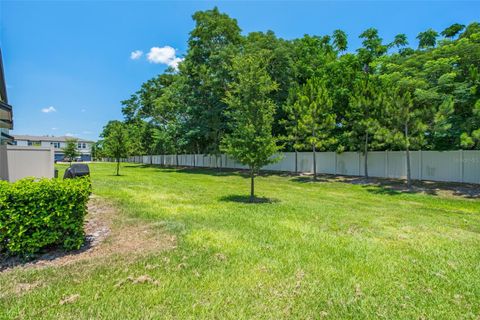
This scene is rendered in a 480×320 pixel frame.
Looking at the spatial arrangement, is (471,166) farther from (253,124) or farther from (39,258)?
(39,258)

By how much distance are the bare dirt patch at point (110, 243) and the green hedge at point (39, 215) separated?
0.17 m

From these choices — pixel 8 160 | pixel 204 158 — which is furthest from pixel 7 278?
pixel 204 158

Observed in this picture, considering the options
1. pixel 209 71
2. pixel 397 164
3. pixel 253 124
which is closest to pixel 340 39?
pixel 209 71

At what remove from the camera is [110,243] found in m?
5.07

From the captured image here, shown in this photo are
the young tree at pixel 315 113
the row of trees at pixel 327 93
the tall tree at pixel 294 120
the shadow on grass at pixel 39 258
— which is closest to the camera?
the shadow on grass at pixel 39 258

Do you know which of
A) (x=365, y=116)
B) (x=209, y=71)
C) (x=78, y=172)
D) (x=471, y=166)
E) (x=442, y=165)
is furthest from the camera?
(x=209, y=71)

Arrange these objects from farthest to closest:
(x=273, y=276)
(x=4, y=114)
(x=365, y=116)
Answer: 1. (x=365, y=116)
2. (x=4, y=114)
3. (x=273, y=276)

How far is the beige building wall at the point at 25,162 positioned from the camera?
793 cm

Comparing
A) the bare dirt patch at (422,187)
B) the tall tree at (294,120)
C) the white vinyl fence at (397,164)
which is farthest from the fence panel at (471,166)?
the tall tree at (294,120)

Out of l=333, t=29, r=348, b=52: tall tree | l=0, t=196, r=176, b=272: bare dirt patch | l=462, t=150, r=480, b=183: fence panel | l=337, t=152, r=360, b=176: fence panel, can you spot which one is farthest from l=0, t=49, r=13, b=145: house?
l=333, t=29, r=348, b=52: tall tree

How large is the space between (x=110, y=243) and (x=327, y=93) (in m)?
16.7

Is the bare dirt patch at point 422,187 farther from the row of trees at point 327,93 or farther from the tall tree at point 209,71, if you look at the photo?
the tall tree at point 209,71

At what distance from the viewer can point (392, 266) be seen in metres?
4.17

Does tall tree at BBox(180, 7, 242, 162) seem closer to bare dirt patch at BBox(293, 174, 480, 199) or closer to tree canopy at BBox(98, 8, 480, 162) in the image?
tree canopy at BBox(98, 8, 480, 162)
